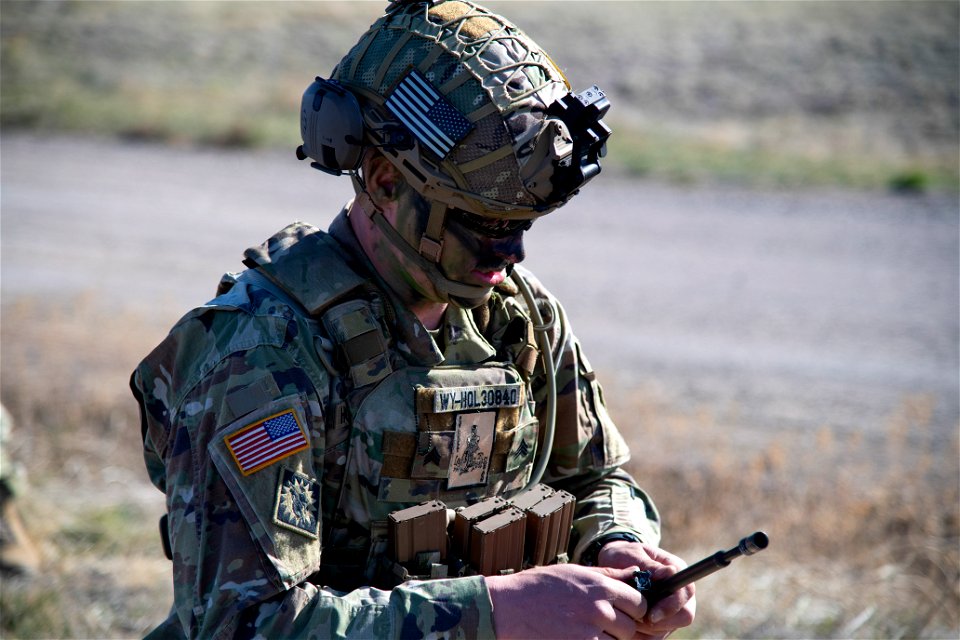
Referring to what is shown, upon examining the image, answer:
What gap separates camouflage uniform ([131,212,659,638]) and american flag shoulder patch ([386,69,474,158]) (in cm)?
38

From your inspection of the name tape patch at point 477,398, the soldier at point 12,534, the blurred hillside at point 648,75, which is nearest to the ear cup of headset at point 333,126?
the name tape patch at point 477,398

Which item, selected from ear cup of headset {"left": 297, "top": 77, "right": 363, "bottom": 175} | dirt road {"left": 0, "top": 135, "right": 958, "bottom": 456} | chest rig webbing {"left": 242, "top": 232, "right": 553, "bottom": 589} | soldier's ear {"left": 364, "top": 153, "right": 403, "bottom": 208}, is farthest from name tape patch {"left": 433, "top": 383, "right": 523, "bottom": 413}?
dirt road {"left": 0, "top": 135, "right": 958, "bottom": 456}

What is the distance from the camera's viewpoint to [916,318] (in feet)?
31.3

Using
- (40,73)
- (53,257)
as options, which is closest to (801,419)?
(53,257)

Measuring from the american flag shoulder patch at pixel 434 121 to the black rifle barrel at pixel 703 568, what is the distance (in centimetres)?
114

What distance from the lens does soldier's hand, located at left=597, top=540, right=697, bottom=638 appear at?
2443mm

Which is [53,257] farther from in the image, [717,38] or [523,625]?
[717,38]

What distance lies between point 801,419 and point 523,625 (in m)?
5.56

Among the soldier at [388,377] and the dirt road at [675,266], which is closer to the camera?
the soldier at [388,377]

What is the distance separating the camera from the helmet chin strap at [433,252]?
2.53 m

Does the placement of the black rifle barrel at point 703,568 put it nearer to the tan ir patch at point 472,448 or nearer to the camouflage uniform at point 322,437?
the camouflage uniform at point 322,437

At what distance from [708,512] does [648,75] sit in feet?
61.8

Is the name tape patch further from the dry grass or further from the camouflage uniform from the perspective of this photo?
the dry grass

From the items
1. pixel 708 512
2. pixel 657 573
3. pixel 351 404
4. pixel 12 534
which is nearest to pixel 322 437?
pixel 351 404
